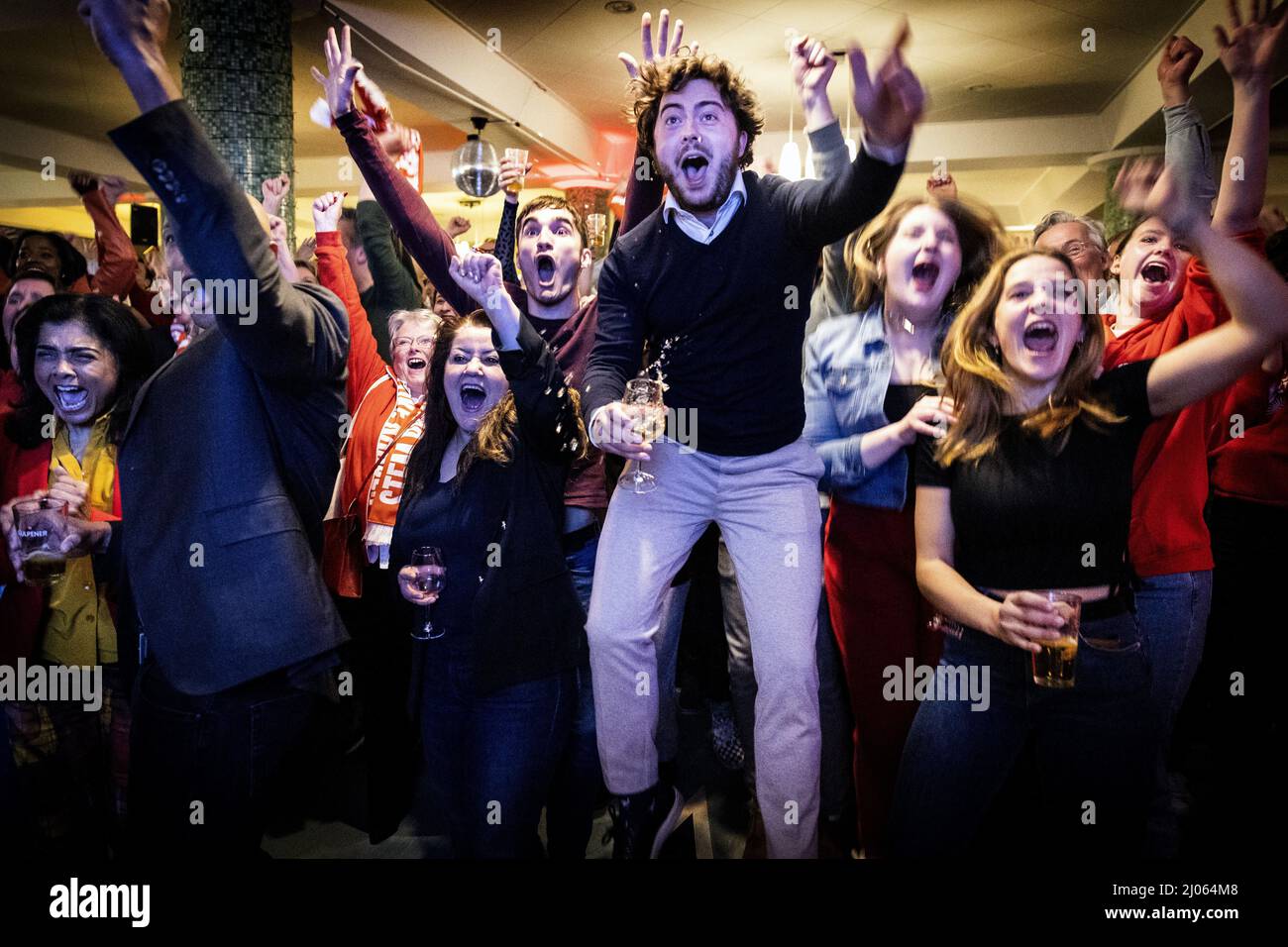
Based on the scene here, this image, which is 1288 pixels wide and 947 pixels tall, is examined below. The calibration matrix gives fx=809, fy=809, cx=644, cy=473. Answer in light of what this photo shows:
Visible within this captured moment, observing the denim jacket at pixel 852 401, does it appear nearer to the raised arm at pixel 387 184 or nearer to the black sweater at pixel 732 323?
the black sweater at pixel 732 323

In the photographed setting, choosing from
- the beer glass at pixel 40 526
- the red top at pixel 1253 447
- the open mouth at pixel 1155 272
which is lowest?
the beer glass at pixel 40 526

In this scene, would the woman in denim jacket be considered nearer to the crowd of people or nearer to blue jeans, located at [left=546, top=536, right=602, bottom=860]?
the crowd of people

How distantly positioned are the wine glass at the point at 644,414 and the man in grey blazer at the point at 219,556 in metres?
0.67

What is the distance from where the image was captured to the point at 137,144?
153 centimetres

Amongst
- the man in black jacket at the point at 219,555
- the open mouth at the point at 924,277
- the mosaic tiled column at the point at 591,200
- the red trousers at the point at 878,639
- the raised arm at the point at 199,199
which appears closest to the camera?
the raised arm at the point at 199,199

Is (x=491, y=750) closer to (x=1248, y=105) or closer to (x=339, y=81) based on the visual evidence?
(x=339, y=81)

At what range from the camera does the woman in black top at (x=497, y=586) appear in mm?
1938

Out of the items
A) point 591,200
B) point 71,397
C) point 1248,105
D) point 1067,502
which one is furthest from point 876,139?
point 591,200

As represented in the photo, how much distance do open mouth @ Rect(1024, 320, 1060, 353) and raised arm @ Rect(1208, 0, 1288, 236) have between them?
0.51 meters

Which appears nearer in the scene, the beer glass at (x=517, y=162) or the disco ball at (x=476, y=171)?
the beer glass at (x=517, y=162)

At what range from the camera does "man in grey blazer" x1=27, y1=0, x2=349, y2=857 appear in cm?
165

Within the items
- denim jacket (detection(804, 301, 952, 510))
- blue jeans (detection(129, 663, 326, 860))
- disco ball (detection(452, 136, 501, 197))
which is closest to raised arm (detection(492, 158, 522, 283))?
disco ball (detection(452, 136, 501, 197))

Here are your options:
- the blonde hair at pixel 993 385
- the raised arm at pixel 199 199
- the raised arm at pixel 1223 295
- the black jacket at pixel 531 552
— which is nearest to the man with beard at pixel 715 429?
the black jacket at pixel 531 552
